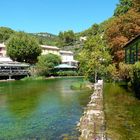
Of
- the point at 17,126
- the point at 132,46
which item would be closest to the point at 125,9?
the point at 132,46

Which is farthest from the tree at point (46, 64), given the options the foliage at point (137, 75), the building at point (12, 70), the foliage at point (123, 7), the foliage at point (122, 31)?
the foliage at point (137, 75)

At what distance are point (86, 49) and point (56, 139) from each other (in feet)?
113

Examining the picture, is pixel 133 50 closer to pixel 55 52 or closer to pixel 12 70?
pixel 12 70

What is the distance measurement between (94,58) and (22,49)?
155ft

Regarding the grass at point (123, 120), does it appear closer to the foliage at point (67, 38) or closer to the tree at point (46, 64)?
the tree at point (46, 64)

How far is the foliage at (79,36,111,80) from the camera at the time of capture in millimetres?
44478

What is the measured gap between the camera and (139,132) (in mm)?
13602

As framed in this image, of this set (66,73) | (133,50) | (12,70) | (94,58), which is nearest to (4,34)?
(66,73)

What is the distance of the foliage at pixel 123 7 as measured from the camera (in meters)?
51.9

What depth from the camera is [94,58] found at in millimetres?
44438

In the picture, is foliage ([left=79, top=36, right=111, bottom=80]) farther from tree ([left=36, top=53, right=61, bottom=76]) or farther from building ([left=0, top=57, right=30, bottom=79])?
tree ([left=36, top=53, right=61, bottom=76])

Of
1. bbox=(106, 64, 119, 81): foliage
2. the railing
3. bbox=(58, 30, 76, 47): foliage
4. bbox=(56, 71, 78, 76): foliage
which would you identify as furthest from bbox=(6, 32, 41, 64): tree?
bbox=(58, 30, 76, 47): foliage

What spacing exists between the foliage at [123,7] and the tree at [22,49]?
132 feet

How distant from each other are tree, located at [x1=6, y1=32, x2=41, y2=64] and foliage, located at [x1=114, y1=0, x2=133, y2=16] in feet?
132
